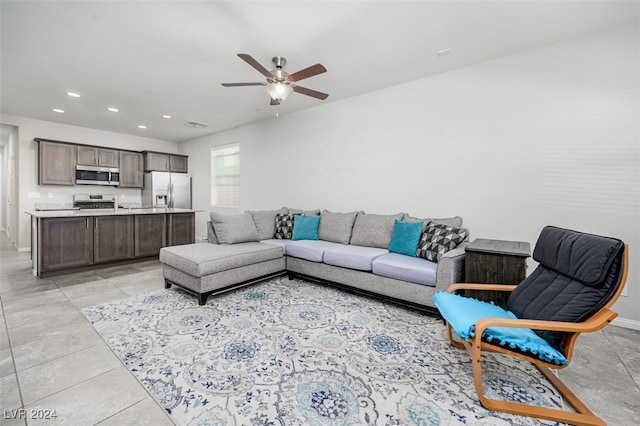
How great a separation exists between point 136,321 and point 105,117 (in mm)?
4951

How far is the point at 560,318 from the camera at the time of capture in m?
1.60

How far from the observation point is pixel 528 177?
305 centimetres

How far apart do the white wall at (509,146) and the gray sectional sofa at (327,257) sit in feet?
1.62

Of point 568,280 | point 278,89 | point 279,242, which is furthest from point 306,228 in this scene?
point 568,280

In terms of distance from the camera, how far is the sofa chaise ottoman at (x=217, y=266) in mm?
3041

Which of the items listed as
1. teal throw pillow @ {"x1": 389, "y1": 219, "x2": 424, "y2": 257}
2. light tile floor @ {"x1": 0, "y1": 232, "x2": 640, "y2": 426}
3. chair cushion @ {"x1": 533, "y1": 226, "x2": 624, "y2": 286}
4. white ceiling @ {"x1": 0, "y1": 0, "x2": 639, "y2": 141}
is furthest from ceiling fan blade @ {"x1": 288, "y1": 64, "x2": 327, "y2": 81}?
light tile floor @ {"x1": 0, "y1": 232, "x2": 640, "y2": 426}

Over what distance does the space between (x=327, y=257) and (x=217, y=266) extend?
1.33 metres

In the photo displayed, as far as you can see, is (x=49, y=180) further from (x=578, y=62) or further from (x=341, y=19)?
(x=578, y=62)

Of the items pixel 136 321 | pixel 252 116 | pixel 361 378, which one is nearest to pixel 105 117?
pixel 252 116

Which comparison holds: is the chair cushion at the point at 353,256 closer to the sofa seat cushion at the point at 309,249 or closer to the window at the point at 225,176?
the sofa seat cushion at the point at 309,249

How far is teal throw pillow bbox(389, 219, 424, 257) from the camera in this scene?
10.7 feet

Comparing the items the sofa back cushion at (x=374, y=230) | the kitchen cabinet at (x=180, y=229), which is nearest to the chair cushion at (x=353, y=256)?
the sofa back cushion at (x=374, y=230)

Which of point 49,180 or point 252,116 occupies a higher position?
point 252,116

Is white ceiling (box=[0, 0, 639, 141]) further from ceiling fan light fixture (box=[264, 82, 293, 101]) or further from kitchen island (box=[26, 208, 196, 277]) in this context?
kitchen island (box=[26, 208, 196, 277])
